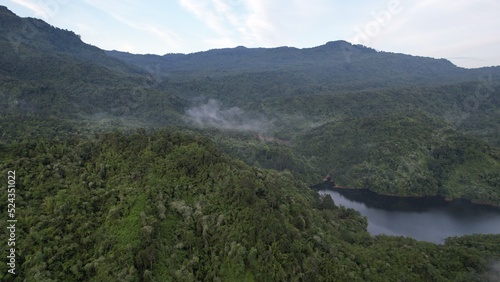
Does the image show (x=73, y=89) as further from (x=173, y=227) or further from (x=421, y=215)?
(x=421, y=215)

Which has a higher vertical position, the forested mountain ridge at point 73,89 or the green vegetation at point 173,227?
the forested mountain ridge at point 73,89

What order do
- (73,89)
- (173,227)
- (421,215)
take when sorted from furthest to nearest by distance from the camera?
(73,89) → (421,215) → (173,227)

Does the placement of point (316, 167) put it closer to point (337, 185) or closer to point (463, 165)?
point (337, 185)

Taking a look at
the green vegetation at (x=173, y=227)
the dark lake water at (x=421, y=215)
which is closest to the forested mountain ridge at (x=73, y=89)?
the green vegetation at (x=173, y=227)

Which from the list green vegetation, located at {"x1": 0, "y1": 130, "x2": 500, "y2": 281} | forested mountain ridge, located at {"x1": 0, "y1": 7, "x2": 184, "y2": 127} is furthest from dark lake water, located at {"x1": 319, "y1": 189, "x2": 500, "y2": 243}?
forested mountain ridge, located at {"x1": 0, "y1": 7, "x2": 184, "y2": 127}

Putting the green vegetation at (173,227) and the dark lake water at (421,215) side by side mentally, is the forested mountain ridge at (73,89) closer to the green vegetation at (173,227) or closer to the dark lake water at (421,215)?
the green vegetation at (173,227)

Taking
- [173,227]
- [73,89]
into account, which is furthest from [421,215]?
[73,89]

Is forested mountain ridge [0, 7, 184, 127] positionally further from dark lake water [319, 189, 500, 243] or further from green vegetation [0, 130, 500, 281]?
dark lake water [319, 189, 500, 243]

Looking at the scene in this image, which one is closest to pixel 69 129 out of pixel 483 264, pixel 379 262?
pixel 379 262
